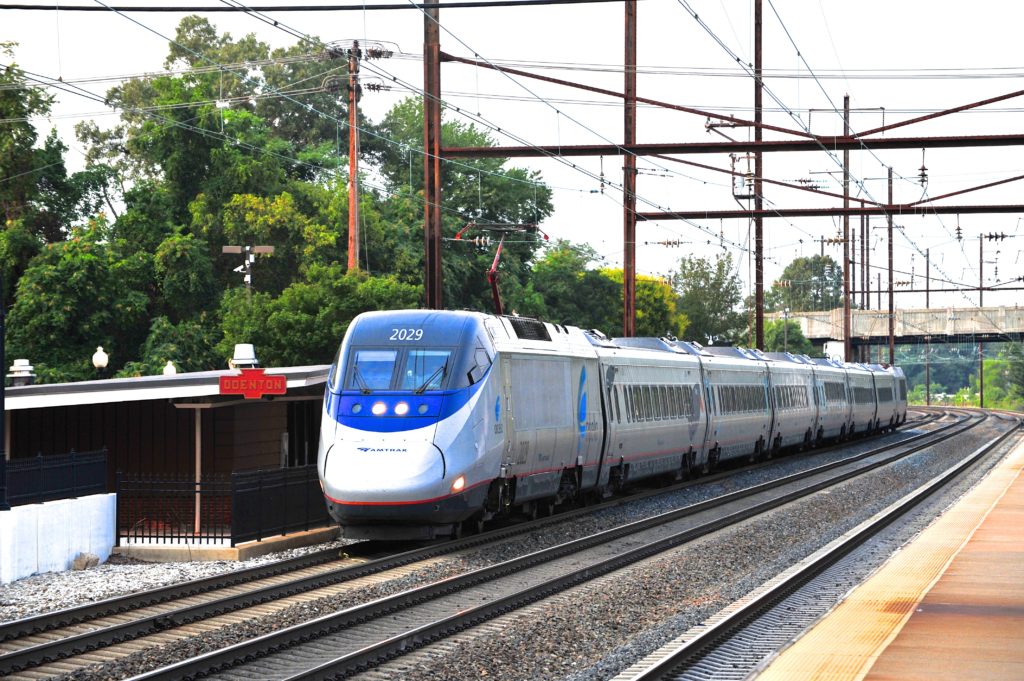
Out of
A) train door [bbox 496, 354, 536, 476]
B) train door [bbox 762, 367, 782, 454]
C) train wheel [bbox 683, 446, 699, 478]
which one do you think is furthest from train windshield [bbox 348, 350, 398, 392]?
train door [bbox 762, 367, 782, 454]

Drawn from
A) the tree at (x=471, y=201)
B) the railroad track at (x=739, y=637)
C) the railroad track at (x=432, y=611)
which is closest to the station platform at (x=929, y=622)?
the railroad track at (x=739, y=637)

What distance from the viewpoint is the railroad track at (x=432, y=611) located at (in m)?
11.8

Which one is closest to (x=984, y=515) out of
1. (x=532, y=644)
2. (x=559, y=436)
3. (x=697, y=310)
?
(x=559, y=436)

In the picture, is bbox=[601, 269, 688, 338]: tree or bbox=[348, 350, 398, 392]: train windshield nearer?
bbox=[348, 350, 398, 392]: train windshield

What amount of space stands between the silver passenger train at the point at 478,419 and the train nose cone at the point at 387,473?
2 cm

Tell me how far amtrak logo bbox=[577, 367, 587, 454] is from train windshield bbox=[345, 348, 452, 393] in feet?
18.6

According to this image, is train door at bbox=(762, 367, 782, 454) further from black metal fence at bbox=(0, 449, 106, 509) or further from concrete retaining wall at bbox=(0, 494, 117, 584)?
concrete retaining wall at bbox=(0, 494, 117, 584)

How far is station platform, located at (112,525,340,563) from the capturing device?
19.4 metres

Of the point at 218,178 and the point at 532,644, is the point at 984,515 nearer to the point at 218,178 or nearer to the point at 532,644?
the point at 532,644

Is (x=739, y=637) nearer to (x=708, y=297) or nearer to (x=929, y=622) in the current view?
(x=929, y=622)

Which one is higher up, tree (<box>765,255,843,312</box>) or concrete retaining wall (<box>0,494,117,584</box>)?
tree (<box>765,255,843,312</box>)

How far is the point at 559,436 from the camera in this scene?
23.6 meters

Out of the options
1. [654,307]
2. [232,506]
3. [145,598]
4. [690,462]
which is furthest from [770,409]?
[654,307]

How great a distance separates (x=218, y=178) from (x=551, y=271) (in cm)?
2638
